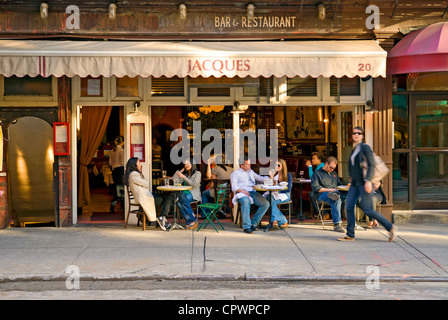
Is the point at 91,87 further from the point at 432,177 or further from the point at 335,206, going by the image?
the point at 432,177

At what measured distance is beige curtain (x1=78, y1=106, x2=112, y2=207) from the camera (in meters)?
14.6

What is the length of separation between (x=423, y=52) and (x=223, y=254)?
5.16m

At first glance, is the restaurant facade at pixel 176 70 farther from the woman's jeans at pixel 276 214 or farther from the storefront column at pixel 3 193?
the woman's jeans at pixel 276 214

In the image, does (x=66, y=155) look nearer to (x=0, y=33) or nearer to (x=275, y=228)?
(x=0, y=33)

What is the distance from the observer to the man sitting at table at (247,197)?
11281 millimetres

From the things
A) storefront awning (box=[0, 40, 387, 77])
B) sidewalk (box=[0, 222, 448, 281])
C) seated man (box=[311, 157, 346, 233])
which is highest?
storefront awning (box=[0, 40, 387, 77])

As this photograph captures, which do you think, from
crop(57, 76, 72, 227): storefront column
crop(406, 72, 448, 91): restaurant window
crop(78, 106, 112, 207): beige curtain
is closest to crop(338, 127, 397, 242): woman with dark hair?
crop(406, 72, 448, 91): restaurant window

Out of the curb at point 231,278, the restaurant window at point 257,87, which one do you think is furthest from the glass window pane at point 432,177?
the curb at point 231,278

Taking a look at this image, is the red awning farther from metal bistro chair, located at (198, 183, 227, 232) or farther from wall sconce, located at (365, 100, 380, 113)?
metal bistro chair, located at (198, 183, 227, 232)

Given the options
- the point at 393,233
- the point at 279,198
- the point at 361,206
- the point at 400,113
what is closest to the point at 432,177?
the point at 400,113

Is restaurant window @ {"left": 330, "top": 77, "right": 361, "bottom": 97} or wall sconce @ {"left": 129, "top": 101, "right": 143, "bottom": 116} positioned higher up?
restaurant window @ {"left": 330, "top": 77, "right": 361, "bottom": 97}

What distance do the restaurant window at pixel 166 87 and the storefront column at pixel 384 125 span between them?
3.76 meters

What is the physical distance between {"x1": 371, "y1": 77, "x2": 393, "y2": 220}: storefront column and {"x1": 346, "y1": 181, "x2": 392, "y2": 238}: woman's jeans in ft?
6.39

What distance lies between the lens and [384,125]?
480 inches
